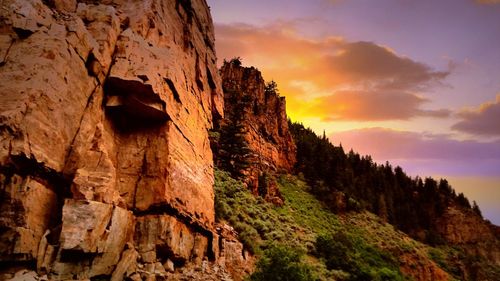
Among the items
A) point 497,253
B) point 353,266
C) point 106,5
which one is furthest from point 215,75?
point 497,253

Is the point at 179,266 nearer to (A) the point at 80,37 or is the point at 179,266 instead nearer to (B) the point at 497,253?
(A) the point at 80,37

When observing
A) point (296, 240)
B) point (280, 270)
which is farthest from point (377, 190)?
point (280, 270)

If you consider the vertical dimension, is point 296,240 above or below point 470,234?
below

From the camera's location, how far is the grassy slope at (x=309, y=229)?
32.3 m

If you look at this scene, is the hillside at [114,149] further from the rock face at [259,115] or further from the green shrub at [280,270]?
the rock face at [259,115]

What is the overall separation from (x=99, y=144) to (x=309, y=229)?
37.3 meters

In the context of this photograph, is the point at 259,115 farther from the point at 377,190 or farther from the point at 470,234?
the point at 470,234

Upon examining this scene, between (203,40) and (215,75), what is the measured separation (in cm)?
292

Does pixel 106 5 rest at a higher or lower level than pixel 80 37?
higher

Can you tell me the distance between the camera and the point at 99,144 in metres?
14.0

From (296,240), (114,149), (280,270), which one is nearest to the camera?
(114,149)

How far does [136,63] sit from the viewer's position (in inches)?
639

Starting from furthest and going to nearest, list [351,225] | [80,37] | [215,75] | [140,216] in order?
[351,225]
[215,75]
[140,216]
[80,37]

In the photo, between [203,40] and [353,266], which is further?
[353,266]
